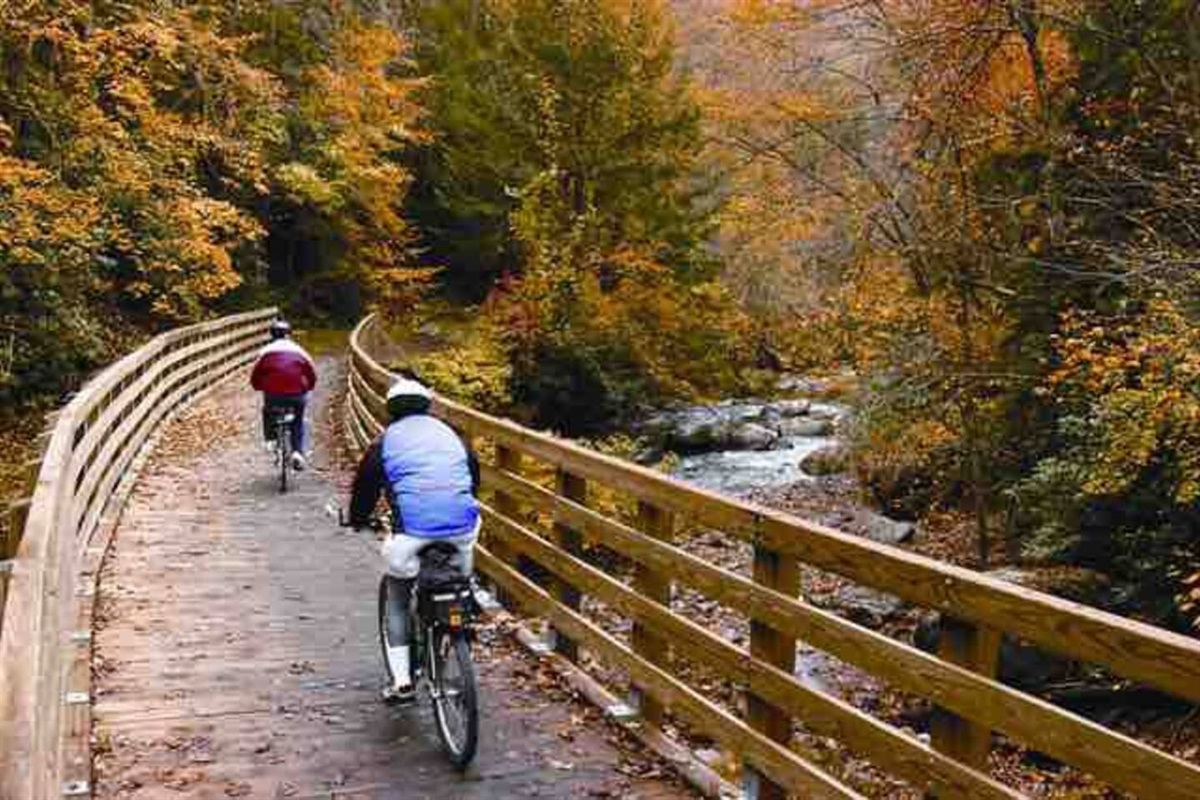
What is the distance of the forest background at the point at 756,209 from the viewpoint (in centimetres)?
1237

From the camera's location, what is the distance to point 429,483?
20.1 ft

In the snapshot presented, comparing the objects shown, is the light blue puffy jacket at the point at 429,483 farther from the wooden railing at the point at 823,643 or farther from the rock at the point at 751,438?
the rock at the point at 751,438

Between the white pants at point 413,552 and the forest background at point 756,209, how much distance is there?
6192mm

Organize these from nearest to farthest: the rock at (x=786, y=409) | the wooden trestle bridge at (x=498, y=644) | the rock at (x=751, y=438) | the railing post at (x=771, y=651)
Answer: the wooden trestle bridge at (x=498, y=644) < the railing post at (x=771, y=651) < the rock at (x=751, y=438) < the rock at (x=786, y=409)

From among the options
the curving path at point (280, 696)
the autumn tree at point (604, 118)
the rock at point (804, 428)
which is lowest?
the rock at point (804, 428)

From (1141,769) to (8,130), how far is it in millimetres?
18398

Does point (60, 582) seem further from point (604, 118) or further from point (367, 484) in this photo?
point (604, 118)

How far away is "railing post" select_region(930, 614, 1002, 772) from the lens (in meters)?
3.85

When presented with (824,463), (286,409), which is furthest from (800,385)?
(286,409)

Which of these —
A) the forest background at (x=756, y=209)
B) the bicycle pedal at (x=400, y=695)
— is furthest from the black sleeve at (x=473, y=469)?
the forest background at (x=756, y=209)

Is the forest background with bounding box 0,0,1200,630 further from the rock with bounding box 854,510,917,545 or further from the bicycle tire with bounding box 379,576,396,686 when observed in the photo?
the bicycle tire with bounding box 379,576,396,686

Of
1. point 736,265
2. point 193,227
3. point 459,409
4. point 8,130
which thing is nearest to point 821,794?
point 459,409

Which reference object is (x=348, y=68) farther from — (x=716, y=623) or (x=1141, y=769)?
(x=1141, y=769)

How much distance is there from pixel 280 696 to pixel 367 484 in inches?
56.0
